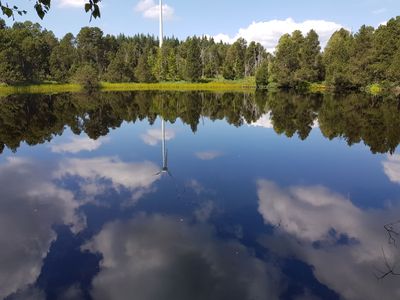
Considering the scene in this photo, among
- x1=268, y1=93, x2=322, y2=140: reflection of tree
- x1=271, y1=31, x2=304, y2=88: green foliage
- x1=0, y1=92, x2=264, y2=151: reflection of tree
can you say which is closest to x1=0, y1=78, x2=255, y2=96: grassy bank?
x1=271, y1=31, x2=304, y2=88: green foliage

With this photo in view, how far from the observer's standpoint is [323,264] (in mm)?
9820

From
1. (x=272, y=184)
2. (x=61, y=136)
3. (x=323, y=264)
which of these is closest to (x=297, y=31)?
(x=61, y=136)

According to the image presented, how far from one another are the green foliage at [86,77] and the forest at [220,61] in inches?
9.6

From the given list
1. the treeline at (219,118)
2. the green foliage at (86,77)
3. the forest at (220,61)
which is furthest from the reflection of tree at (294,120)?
the green foliage at (86,77)

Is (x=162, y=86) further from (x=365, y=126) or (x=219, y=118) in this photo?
(x=365, y=126)

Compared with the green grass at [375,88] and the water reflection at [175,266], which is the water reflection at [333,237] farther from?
the green grass at [375,88]

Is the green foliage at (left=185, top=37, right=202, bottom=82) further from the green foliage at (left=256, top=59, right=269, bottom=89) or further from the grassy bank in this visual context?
the green foliage at (left=256, top=59, right=269, bottom=89)

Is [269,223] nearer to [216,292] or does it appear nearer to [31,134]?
[216,292]

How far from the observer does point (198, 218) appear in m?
12.8

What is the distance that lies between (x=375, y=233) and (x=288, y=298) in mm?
5085

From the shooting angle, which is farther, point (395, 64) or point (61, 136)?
point (395, 64)

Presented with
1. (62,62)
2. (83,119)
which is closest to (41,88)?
(62,62)

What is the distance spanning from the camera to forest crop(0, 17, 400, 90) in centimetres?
8244

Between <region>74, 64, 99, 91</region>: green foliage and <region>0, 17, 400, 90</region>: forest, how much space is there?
0.24 meters
